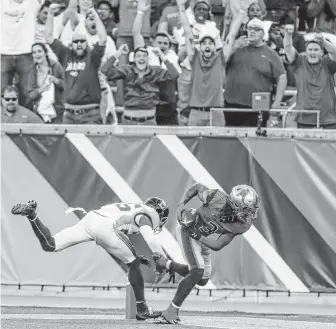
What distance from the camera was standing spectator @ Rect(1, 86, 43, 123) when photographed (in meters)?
13.1

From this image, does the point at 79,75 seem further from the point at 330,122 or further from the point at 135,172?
the point at 330,122

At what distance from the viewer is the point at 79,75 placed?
1320cm

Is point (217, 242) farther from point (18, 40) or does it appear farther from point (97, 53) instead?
point (18, 40)

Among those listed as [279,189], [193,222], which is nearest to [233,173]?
[279,189]

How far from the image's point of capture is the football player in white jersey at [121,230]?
9633 millimetres

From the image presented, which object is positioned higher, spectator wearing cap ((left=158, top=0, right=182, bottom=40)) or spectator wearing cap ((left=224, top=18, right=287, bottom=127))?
spectator wearing cap ((left=158, top=0, right=182, bottom=40))

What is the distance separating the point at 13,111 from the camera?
13133mm

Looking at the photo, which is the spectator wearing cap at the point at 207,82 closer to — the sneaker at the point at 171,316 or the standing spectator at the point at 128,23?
the standing spectator at the point at 128,23

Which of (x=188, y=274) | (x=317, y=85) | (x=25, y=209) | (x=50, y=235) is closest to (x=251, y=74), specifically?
(x=317, y=85)

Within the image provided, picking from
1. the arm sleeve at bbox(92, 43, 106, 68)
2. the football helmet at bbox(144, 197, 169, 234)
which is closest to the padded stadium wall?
the arm sleeve at bbox(92, 43, 106, 68)

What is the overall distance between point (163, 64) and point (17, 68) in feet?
7.29

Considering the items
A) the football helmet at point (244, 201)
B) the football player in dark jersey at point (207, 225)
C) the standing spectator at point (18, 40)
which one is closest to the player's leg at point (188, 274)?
the football player in dark jersey at point (207, 225)

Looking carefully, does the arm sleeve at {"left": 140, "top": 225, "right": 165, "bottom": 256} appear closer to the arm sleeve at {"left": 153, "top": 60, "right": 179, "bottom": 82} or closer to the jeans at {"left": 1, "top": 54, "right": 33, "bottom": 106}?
the arm sleeve at {"left": 153, "top": 60, "right": 179, "bottom": 82}

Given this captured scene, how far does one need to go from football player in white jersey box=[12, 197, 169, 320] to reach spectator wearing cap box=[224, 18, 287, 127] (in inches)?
120
